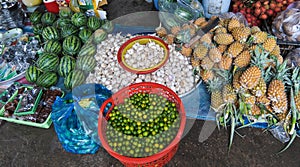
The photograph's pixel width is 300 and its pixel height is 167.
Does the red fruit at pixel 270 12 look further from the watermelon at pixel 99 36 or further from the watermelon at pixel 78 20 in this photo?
the watermelon at pixel 78 20

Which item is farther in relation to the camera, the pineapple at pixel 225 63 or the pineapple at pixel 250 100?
the pineapple at pixel 225 63

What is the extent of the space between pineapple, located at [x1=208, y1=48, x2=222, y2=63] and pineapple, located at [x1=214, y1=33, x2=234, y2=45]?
8 cm

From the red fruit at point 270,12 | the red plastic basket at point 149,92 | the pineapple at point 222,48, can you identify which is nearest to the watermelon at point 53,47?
the red plastic basket at point 149,92

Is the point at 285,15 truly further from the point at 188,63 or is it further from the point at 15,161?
the point at 15,161

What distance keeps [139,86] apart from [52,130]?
1.01 m

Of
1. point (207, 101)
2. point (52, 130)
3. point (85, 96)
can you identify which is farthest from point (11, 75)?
point (207, 101)

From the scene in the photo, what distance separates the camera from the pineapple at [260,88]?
76.1 inches

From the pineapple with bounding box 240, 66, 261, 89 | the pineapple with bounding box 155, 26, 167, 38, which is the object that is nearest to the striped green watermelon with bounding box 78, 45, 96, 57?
the pineapple with bounding box 155, 26, 167, 38

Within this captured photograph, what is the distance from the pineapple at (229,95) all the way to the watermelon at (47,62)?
168 centimetres

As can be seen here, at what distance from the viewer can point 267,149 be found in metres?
2.10

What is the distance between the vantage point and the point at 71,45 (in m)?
2.55

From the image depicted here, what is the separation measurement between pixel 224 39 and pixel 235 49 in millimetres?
129

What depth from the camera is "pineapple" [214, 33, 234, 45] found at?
211 centimetres

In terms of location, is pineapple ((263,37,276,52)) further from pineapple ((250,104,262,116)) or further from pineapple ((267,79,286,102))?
pineapple ((250,104,262,116))
